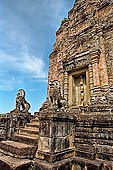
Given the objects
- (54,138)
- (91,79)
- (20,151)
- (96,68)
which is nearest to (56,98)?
(54,138)

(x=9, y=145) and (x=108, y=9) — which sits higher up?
(x=108, y=9)

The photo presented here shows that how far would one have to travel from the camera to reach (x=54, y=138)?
11.3 feet

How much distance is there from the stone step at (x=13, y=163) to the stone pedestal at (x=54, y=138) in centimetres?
37

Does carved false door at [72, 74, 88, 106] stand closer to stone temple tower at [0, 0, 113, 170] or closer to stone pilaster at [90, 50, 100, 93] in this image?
stone temple tower at [0, 0, 113, 170]

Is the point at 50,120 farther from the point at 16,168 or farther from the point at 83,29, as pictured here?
the point at 83,29

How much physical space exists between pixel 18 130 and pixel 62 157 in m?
A: 3.27

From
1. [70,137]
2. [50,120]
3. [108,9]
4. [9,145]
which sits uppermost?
[108,9]

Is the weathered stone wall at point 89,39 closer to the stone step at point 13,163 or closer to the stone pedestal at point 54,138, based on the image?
the stone pedestal at point 54,138

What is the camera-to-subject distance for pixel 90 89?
6578 millimetres

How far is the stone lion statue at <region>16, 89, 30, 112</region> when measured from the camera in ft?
24.2

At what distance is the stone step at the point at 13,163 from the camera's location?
10.1 ft

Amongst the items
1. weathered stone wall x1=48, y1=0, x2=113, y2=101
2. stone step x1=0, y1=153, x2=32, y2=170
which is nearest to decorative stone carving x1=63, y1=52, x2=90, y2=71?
weathered stone wall x1=48, y1=0, x2=113, y2=101

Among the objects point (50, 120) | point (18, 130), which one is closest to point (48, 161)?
point (50, 120)

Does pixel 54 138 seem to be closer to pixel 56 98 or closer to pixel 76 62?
pixel 56 98
